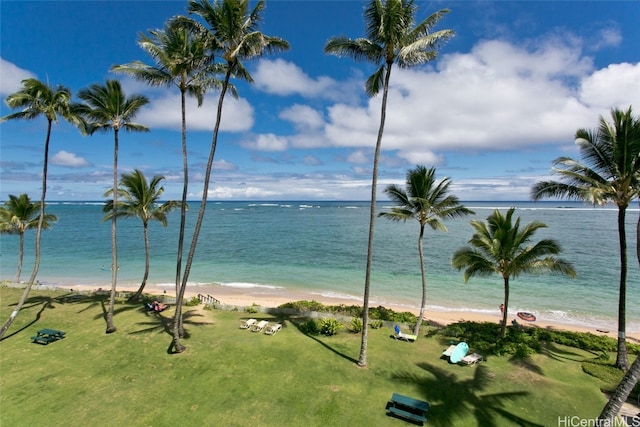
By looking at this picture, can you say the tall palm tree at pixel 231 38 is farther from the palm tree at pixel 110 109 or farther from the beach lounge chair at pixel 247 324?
the palm tree at pixel 110 109

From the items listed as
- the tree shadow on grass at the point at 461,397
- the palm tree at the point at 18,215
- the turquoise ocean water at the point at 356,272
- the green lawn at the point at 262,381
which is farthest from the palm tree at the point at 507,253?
the palm tree at the point at 18,215

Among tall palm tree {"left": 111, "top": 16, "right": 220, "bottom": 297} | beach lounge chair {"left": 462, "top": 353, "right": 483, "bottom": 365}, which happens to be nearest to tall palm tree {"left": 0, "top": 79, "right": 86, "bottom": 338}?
tall palm tree {"left": 111, "top": 16, "right": 220, "bottom": 297}

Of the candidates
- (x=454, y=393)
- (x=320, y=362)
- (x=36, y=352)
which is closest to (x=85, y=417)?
(x=36, y=352)

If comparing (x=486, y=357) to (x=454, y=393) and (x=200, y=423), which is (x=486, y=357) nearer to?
(x=454, y=393)

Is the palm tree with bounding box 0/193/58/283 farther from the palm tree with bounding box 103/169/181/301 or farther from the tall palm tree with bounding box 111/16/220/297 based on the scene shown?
the tall palm tree with bounding box 111/16/220/297

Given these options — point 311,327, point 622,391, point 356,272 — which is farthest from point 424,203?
point 356,272
